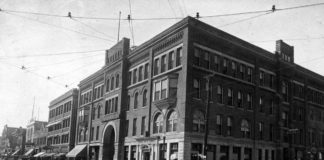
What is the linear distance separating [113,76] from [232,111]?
18.1 metres

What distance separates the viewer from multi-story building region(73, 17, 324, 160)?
3338 cm

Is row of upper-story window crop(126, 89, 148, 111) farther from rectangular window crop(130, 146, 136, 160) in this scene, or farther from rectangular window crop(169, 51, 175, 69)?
rectangular window crop(169, 51, 175, 69)

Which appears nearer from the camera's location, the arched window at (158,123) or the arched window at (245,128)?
the arched window at (158,123)

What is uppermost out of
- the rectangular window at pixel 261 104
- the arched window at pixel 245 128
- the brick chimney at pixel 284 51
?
the brick chimney at pixel 284 51

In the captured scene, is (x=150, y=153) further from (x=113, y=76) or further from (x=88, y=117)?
(x=88, y=117)

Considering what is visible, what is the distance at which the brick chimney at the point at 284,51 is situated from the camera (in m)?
45.1

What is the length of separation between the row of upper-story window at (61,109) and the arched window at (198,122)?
128ft

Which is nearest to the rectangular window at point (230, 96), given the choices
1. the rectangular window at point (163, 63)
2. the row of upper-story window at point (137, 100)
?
the rectangular window at point (163, 63)

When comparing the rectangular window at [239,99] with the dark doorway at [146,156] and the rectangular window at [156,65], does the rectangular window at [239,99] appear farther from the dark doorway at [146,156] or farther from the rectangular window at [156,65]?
the dark doorway at [146,156]

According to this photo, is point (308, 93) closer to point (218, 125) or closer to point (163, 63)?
point (218, 125)

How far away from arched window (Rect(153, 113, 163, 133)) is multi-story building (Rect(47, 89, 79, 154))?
1205 inches

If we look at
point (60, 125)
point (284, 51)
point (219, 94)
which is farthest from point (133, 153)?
point (60, 125)

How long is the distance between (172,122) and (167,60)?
6351mm

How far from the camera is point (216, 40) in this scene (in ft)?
117
